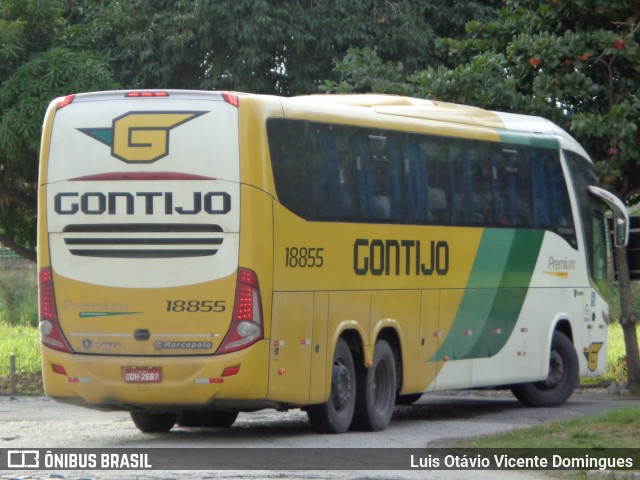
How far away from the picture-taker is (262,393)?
1323 cm

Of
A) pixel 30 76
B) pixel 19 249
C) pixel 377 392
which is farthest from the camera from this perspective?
pixel 19 249

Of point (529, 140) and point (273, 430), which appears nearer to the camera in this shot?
point (273, 430)

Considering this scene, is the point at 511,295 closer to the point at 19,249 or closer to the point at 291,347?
the point at 291,347

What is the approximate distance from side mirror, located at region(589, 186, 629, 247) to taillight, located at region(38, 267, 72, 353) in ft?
29.0

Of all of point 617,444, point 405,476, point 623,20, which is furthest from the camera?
point 623,20

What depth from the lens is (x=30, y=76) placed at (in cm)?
2144

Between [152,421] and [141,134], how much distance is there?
3.24 meters

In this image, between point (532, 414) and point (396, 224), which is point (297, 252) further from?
point (532, 414)

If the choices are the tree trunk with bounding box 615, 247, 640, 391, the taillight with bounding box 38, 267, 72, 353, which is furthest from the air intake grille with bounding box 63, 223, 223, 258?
the tree trunk with bounding box 615, 247, 640, 391

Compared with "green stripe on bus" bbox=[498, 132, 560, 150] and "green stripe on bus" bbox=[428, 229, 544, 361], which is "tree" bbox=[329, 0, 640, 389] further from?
"green stripe on bus" bbox=[428, 229, 544, 361]

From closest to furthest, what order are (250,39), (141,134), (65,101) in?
1. (141,134)
2. (65,101)
3. (250,39)

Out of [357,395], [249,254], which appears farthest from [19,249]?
[249,254]

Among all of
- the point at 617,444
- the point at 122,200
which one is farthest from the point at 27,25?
the point at 617,444

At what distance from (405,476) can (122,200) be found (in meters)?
4.01
